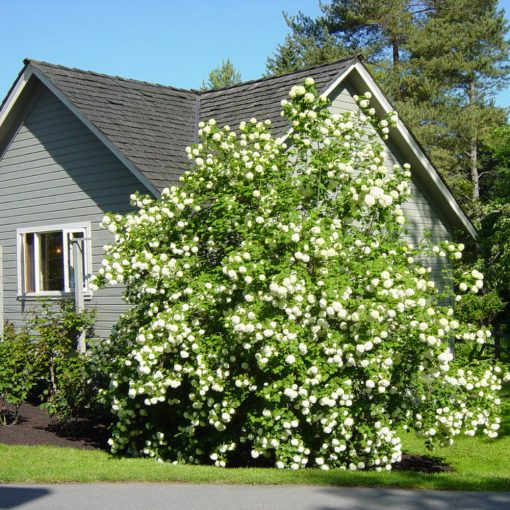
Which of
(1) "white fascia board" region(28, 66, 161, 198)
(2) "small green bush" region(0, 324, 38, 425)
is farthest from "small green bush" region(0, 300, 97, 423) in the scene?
(1) "white fascia board" region(28, 66, 161, 198)

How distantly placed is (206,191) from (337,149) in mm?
1650

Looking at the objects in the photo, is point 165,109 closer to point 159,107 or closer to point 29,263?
point 159,107

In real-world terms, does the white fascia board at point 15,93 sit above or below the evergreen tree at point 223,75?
below

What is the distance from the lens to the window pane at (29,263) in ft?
47.8

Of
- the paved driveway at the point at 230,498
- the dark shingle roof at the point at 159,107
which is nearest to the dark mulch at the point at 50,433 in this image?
the paved driveway at the point at 230,498

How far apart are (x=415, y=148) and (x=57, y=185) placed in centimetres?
638

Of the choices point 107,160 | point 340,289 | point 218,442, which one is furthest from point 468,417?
point 107,160

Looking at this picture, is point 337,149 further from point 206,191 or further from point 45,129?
point 45,129

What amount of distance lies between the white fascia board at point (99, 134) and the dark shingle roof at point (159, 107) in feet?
0.19

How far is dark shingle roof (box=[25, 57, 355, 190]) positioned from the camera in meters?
12.4

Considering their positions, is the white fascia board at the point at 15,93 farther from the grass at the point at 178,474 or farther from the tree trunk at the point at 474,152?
the tree trunk at the point at 474,152

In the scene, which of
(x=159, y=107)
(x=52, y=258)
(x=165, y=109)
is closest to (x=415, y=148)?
(x=165, y=109)

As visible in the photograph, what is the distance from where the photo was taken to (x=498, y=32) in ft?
122

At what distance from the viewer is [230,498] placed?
22.2 ft
